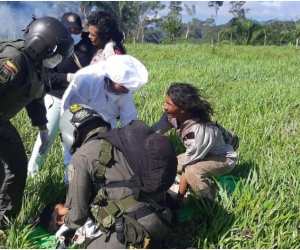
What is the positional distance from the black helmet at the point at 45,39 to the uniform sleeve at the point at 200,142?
1196mm

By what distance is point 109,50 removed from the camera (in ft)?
12.2

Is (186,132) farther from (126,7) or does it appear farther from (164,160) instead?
(126,7)

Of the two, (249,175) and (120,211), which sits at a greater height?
(120,211)

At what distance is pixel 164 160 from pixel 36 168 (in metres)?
1.78

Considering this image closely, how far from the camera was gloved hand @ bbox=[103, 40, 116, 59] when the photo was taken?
12.1 feet

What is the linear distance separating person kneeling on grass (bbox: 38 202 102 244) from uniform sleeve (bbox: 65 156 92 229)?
0.24 metres

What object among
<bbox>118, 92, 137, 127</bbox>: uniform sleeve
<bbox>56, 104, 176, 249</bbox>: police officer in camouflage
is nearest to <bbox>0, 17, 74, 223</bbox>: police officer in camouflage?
<bbox>56, 104, 176, 249</bbox>: police officer in camouflage

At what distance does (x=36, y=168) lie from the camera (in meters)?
3.67

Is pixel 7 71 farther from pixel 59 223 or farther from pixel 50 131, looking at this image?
pixel 50 131

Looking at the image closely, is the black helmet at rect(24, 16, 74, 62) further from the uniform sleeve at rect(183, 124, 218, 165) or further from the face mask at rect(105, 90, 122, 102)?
the uniform sleeve at rect(183, 124, 218, 165)

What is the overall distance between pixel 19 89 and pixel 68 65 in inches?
51.6

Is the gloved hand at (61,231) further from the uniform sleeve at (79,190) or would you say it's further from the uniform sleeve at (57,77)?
the uniform sleeve at (57,77)

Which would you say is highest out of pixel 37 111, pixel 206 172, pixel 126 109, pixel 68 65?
pixel 68 65

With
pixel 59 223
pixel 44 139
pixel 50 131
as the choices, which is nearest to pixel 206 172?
pixel 59 223
